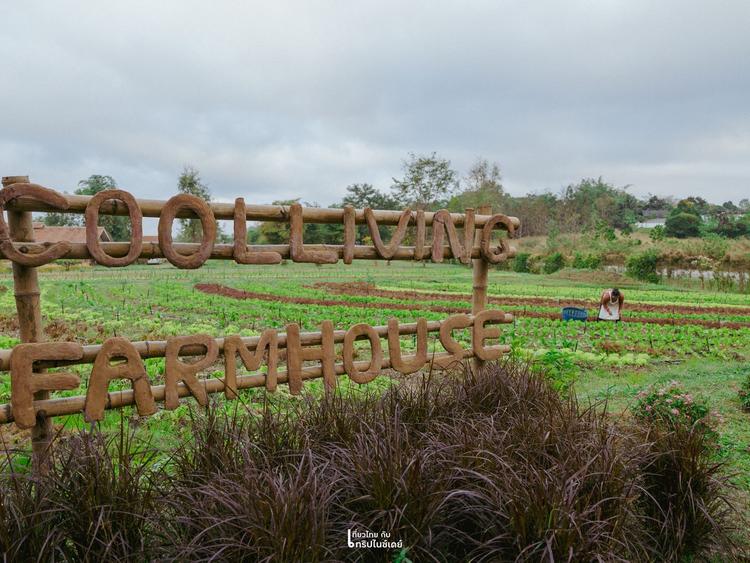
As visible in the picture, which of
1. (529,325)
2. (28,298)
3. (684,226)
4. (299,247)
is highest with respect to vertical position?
(684,226)

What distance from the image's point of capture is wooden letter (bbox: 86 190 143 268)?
3.64 m

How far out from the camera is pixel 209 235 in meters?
4.14

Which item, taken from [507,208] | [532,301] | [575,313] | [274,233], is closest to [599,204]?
[507,208]

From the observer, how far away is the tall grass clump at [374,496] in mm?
2365

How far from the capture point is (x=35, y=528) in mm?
2312

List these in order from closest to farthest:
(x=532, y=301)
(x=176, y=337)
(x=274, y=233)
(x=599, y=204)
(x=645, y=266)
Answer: (x=176, y=337)
(x=532, y=301)
(x=645, y=266)
(x=274, y=233)
(x=599, y=204)

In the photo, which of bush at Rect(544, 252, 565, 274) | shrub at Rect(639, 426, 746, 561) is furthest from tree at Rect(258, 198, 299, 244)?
shrub at Rect(639, 426, 746, 561)

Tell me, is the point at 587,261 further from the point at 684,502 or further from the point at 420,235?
the point at 684,502

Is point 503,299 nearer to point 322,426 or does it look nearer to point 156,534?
point 322,426

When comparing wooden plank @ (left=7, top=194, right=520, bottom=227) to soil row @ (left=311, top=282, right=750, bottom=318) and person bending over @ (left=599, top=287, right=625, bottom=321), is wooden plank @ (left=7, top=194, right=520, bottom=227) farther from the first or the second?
soil row @ (left=311, top=282, right=750, bottom=318)

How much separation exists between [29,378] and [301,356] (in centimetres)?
199

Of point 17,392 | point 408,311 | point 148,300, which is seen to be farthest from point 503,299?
point 17,392

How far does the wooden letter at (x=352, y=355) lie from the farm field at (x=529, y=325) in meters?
1.75

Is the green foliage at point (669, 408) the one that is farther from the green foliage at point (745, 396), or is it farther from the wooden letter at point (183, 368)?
the wooden letter at point (183, 368)
